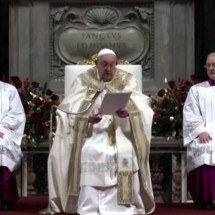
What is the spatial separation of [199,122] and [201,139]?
21 centimetres

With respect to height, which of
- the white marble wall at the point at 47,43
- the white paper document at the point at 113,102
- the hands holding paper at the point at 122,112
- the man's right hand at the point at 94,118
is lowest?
the man's right hand at the point at 94,118

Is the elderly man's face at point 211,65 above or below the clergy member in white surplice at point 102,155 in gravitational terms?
above

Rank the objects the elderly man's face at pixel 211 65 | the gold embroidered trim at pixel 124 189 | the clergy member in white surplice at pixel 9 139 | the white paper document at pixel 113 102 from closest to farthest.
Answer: the white paper document at pixel 113 102 < the gold embroidered trim at pixel 124 189 < the clergy member in white surplice at pixel 9 139 < the elderly man's face at pixel 211 65

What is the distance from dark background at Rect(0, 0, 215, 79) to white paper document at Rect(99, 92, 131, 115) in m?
3.73

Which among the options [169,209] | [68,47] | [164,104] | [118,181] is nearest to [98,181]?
[118,181]

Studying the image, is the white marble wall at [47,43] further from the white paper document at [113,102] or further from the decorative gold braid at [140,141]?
the white paper document at [113,102]

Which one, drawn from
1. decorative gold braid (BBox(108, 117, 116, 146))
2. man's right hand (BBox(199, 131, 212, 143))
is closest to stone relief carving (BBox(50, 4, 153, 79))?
man's right hand (BBox(199, 131, 212, 143))

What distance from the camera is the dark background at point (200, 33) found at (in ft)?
37.8

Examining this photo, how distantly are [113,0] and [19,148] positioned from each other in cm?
318

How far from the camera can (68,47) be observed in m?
11.2

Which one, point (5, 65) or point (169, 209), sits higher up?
point (5, 65)

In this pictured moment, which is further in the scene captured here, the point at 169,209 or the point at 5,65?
the point at 5,65

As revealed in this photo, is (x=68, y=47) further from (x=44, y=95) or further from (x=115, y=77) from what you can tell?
(x=115, y=77)

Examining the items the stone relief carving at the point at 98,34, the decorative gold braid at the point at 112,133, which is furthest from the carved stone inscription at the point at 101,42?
the decorative gold braid at the point at 112,133
